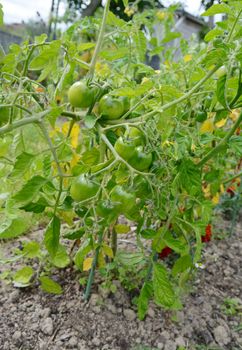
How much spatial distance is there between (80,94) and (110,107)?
6cm

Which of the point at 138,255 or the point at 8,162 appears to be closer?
the point at 8,162

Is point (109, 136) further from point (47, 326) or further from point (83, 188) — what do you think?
point (47, 326)

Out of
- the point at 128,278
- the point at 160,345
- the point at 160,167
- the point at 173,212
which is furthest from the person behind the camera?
the point at 128,278

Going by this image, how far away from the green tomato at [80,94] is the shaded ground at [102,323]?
0.77 metres

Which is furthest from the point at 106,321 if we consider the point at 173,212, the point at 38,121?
the point at 38,121

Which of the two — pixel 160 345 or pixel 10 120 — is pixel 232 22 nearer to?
pixel 10 120

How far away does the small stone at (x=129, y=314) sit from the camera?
4.02 feet

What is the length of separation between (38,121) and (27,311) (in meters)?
0.80

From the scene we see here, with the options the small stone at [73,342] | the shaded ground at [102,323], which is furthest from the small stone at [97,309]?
the small stone at [73,342]

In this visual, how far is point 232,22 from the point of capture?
78 cm

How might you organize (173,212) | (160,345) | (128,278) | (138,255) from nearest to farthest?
(173,212)
(138,255)
(160,345)
(128,278)

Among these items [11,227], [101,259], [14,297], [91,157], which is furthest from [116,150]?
[14,297]

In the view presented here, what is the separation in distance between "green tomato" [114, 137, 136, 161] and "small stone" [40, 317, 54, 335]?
0.73 meters

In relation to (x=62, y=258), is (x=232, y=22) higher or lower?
higher
